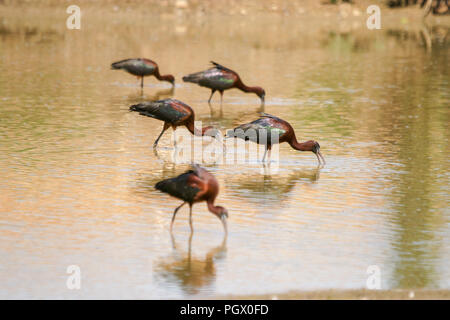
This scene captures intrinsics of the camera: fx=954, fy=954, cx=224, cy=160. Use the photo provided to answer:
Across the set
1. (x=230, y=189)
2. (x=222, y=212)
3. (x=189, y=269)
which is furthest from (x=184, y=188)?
(x=230, y=189)

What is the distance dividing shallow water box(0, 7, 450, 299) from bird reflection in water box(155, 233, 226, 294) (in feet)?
0.09

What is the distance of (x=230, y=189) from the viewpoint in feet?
47.9

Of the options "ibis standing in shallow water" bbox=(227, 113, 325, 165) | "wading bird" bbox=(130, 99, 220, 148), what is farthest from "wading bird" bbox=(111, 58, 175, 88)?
"ibis standing in shallow water" bbox=(227, 113, 325, 165)

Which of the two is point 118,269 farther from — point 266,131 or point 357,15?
point 357,15

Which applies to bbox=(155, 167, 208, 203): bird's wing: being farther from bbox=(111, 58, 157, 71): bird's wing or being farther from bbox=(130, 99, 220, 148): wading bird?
bbox=(111, 58, 157, 71): bird's wing

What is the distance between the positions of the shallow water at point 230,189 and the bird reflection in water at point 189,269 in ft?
0.09

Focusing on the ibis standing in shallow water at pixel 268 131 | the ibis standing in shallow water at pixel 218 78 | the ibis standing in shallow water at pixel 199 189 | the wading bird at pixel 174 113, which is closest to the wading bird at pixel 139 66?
the ibis standing in shallow water at pixel 218 78

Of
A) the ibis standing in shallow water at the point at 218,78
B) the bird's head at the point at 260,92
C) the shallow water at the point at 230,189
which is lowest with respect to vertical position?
the shallow water at the point at 230,189

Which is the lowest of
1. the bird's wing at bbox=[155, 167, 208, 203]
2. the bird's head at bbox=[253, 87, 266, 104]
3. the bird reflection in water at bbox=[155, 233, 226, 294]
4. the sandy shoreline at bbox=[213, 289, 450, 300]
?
the sandy shoreline at bbox=[213, 289, 450, 300]

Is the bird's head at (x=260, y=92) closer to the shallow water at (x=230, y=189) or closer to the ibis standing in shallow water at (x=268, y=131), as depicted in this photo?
the shallow water at (x=230, y=189)

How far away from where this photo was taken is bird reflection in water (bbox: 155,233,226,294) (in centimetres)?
1010

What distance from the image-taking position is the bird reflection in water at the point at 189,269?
Answer: 1010 cm

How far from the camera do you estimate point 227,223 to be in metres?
12.4
